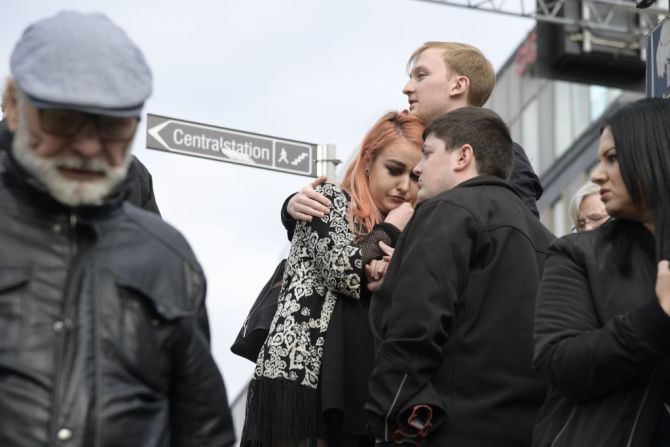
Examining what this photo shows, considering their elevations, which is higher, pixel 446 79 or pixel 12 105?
pixel 446 79

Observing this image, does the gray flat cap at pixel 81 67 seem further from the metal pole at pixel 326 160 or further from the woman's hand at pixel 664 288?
the metal pole at pixel 326 160

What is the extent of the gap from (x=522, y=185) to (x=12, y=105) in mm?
3079

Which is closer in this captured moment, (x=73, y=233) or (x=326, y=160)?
(x=73, y=233)

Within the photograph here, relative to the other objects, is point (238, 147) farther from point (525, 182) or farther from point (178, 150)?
point (525, 182)

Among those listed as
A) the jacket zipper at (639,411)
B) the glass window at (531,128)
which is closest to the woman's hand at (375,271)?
the jacket zipper at (639,411)

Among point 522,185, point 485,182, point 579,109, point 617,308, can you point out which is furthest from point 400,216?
point 579,109

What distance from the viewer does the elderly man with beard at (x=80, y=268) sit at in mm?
3914

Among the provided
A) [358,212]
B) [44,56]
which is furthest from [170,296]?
[358,212]

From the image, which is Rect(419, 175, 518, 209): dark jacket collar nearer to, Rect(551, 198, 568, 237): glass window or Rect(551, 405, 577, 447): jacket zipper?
Rect(551, 405, 577, 447): jacket zipper

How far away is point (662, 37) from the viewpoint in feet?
21.3

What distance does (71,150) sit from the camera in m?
4.04

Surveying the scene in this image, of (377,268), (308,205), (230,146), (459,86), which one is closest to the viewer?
(377,268)

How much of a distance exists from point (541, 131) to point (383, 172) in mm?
36719

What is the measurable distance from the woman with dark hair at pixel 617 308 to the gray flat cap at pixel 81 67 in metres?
→ 1.66
